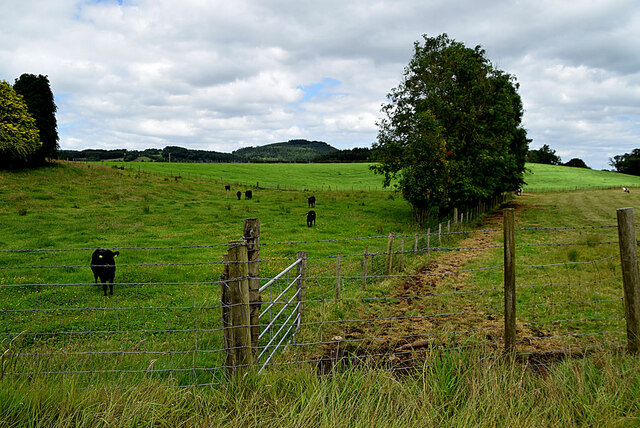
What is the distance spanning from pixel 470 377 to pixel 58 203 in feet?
106

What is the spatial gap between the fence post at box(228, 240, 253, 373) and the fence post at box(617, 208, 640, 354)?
439cm

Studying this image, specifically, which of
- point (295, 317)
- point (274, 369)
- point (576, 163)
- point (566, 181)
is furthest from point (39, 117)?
point (576, 163)

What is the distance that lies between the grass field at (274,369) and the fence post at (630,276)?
0.80 feet

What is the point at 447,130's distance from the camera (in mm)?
26891

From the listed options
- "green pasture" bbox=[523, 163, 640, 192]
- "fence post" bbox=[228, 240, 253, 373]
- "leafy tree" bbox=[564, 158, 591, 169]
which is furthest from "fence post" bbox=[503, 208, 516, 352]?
"leafy tree" bbox=[564, 158, 591, 169]

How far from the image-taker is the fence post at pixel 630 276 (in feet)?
14.7

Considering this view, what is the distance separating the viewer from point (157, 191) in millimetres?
36875

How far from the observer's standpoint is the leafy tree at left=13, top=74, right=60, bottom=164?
40.7 metres

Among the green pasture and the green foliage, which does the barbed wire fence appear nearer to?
the green pasture

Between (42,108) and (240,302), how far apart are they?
49174 mm

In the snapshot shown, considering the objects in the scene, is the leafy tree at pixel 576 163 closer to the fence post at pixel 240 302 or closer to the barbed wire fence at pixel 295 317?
the barbed wire fence at pixel 295 317

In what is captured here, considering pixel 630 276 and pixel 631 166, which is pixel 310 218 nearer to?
pixel 630 276

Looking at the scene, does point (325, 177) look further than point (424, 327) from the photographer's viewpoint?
Yes

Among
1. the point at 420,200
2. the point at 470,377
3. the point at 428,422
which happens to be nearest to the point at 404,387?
the point at 428,422
